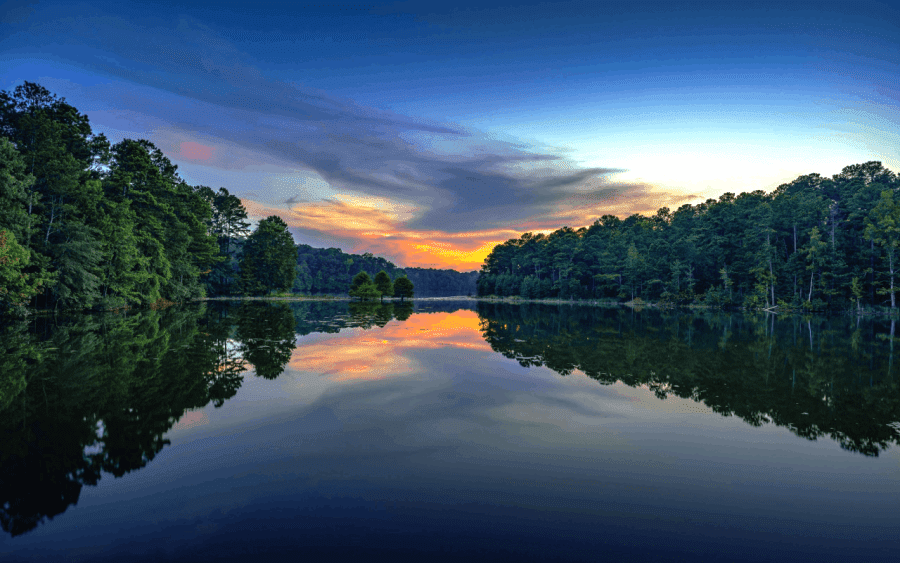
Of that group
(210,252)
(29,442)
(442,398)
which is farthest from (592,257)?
(29,442)

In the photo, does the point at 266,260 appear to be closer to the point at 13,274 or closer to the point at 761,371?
the point at 13,274

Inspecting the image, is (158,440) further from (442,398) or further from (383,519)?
(442,398)

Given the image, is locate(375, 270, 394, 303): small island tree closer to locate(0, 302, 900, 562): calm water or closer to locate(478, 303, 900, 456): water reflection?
locate(478, 303, 900, 456): water reflection

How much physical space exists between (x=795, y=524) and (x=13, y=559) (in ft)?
27.5

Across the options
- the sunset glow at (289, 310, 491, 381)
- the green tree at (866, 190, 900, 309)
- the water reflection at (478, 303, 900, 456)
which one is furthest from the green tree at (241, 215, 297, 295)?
the green tree at (866, 190, 900, 309)

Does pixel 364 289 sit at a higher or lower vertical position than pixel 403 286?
lower

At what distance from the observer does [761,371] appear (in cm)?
1311

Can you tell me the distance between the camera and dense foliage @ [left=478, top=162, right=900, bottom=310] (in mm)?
47719

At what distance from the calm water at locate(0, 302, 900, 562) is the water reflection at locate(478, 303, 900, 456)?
4.6 inches

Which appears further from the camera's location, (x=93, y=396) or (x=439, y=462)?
(x=93, y=396)

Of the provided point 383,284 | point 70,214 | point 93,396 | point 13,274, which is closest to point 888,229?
point 93,396

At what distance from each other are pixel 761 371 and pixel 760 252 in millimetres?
53743

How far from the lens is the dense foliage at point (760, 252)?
47719 mm

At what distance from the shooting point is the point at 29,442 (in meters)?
6.42
